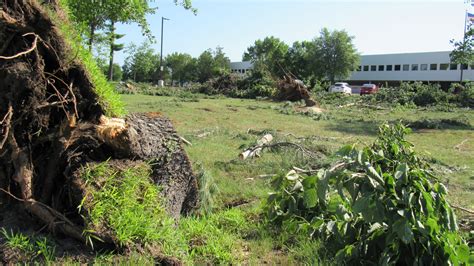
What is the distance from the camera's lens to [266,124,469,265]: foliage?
2918 mm

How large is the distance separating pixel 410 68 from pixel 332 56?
729 inches

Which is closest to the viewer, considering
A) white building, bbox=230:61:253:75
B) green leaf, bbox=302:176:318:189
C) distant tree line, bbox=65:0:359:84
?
green leaf, bbox=302:176:318:189

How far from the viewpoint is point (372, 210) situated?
2.99 metres


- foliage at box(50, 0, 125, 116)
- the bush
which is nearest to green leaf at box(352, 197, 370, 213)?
foliage at box(50, 0, 125, 116)

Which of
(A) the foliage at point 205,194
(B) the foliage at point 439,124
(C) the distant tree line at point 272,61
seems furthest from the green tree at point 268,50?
(A) the foliage at point 205,194

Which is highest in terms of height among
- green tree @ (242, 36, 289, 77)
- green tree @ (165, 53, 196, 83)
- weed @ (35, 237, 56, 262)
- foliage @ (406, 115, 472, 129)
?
green tree @ (242, 36, 289, 77)

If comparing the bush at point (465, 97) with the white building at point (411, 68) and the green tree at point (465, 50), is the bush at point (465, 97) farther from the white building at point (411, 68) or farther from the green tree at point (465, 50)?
the white building at point (411, 68)

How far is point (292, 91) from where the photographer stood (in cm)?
2850

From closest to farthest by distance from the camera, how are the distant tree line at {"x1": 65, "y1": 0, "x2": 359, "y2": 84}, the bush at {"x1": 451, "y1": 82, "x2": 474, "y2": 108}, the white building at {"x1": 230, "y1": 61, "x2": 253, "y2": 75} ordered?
the bush at {"x1": 451, "y1": 82, "x2": 474, "y2": 108}
the distant tree line at {"x1": 65, "y1": 0, "x2": 359, "y2": 84}
the white building at {"x1": 230, "y1": 61, "x2": 253, "y2": 75}

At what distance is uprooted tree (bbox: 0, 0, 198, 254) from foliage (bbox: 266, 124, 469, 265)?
1.80 m

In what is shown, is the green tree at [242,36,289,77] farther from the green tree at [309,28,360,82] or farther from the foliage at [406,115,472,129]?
the foliage at [406,115,472,129]

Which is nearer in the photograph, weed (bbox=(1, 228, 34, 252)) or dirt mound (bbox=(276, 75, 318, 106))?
weed (bbox=(1, 228, 34, 252))

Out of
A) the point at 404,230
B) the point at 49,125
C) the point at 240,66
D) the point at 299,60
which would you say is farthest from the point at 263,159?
the point at 240,66

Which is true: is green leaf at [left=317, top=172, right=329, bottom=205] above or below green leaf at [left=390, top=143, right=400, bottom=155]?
below
